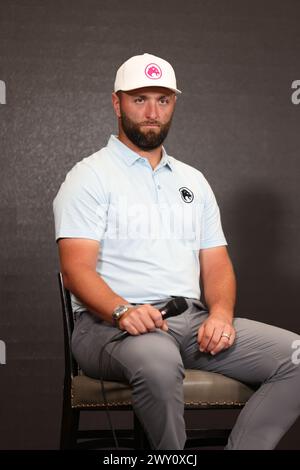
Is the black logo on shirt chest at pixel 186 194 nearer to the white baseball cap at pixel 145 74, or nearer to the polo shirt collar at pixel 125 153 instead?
the polo shirt collar at pixel 125 153

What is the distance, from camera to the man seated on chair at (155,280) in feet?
6.89

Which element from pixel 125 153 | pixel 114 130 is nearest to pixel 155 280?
pixel 125 153

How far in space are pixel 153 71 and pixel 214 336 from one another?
890mm

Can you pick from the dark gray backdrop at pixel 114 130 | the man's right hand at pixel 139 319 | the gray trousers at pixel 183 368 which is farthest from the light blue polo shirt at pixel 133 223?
the dark gray backdrop at pixel 114 130

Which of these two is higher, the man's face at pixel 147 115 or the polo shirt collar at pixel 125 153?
the man's face at pixel 147 115

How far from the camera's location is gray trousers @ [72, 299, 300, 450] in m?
2.01

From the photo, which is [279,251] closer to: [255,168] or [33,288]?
[255,168]

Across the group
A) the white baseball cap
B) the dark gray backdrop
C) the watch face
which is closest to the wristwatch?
the watch face

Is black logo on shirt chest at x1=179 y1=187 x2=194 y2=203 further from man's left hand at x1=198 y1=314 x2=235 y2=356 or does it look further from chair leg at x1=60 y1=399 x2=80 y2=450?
chair leg at x1=60 y1=399 x2=80 y2=450

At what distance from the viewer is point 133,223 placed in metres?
2.40

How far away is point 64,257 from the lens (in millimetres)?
2348

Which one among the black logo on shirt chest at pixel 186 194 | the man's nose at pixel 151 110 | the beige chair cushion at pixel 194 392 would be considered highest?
the man's nose at pixel 151 110

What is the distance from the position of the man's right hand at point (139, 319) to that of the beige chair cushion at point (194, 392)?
194 millimetres

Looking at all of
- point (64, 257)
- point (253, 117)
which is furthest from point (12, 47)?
point (64, 257)
